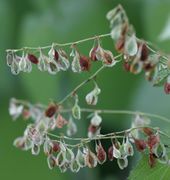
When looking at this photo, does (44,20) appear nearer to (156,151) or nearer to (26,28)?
(26,28)

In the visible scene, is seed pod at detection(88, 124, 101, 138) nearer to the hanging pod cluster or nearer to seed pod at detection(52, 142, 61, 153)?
seed pod at detection(52, 142, 61, 153)

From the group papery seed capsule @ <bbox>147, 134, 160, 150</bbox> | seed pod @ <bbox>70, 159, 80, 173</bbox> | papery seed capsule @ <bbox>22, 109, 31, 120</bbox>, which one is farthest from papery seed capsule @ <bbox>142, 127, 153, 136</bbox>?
papery seed capsule @ <bbox>22, 109, 31, 120</bbox>

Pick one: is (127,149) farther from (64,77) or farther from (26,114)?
(64,77)

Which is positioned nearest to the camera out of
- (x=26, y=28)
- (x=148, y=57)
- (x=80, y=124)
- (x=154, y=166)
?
(x=148, y=57)

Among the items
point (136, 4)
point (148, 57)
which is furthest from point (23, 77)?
point (148, 57)

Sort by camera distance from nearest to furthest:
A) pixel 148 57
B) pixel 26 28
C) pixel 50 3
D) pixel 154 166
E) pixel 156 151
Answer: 1. pixel 148 57
2. pixel 156 151
3. pixel 154 166
4. pixel 26 28
5. pixel 50 3

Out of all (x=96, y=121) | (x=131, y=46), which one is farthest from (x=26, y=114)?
(x=131, y=46)

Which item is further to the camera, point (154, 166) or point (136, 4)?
point (136, 4)
